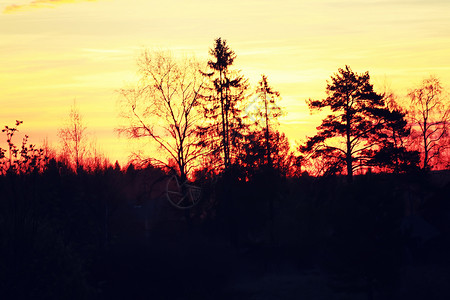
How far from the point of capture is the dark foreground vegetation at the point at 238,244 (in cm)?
2042

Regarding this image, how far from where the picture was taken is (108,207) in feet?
210

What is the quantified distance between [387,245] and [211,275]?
33.3 feet

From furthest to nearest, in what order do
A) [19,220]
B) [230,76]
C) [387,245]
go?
[230,76]
[387,245]
[19,220]

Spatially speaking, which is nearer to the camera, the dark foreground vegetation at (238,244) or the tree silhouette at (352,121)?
the dark foreground vegetation at (238,244)

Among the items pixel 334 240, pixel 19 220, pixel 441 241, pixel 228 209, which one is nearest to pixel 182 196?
pixel 228 209

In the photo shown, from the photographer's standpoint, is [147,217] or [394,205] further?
[147,217]

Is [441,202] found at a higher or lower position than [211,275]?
higher

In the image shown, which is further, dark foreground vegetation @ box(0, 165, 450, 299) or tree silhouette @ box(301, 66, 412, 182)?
tree silhouette @ box(301, 66, 412, 182)

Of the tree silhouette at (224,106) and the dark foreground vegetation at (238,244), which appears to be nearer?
the dark foreground vegetation at (238,244)

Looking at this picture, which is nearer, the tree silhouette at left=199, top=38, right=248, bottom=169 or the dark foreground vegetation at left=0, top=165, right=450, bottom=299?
the dark foreground vegetation at left=0, top=165, right=450, bottom=299

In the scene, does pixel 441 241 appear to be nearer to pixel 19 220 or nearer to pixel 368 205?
pixel 368 205

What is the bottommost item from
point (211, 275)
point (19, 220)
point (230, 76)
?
point (211, 275)

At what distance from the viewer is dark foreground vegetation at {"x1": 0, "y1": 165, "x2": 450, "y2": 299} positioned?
20422 millimetres

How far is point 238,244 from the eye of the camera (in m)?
48.4
